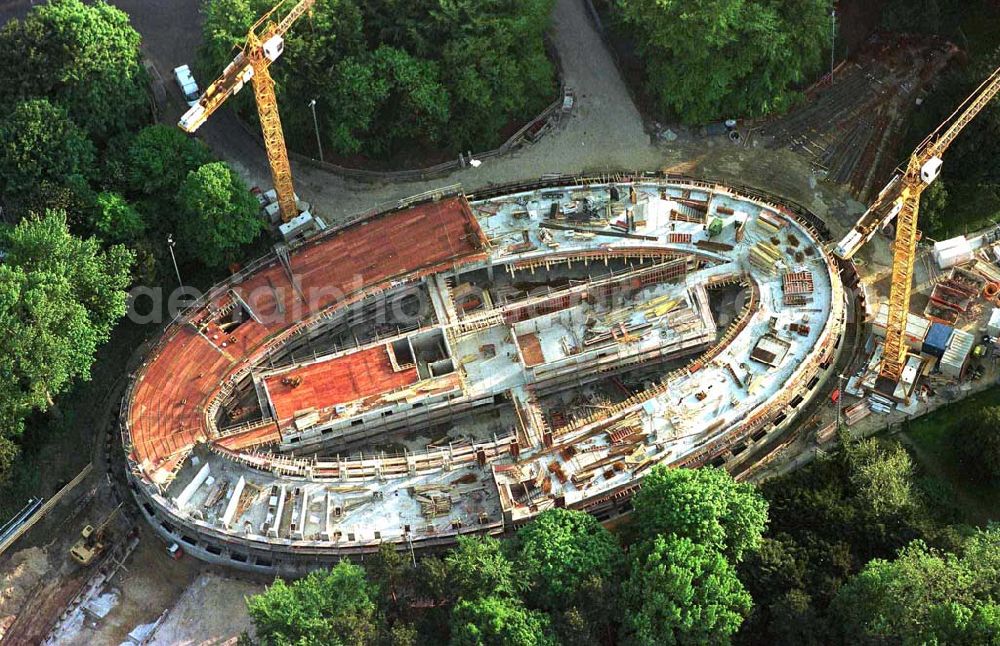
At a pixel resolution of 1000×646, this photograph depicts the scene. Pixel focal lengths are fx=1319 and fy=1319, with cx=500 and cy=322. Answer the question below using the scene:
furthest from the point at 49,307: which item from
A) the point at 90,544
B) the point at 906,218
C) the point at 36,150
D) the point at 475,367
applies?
the point at 906,218

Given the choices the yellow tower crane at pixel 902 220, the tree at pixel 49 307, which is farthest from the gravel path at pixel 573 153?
the yellow tower crane at pixel 902 220

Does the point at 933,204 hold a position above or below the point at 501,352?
below

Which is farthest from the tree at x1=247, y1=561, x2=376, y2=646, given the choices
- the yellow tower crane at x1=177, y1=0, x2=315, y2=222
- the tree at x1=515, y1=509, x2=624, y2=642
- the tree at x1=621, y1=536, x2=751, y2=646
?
→ the yellow tower crane at x1=177, y1=0, x2=315, y2=222

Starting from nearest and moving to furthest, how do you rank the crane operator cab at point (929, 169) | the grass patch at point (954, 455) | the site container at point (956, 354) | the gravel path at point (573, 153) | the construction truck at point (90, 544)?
the crane operator cab at point (929, 169) → the grass patch at point (954, 455) → the construction truck at point (90, 544) → the site container at point (956, 354) → the gravel path at point (573, 153)

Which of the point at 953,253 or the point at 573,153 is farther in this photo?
the point at 573,153

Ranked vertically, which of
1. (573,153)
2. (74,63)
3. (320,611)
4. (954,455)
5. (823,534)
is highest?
(74,63)

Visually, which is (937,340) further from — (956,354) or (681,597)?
(681,597)

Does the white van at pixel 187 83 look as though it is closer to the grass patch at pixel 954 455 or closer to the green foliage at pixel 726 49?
the green foliage at pixel 726 49

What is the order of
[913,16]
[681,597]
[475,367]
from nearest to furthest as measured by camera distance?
1. [681,597]
2. [475,367]
3. [913,16]
